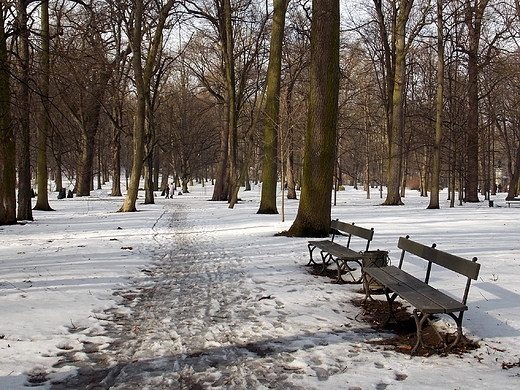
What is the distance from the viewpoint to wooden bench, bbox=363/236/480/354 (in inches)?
173

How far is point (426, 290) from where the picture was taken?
5.13 metres

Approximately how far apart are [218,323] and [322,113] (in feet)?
23.4

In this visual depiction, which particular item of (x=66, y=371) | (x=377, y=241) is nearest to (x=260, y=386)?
(x=66, y=371)

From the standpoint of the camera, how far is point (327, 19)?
11242 millimetres

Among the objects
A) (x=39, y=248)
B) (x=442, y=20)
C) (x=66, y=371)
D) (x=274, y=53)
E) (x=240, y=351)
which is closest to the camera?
(x=66, y=371)

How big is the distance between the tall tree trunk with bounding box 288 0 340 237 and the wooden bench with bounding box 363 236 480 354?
4.83 metres

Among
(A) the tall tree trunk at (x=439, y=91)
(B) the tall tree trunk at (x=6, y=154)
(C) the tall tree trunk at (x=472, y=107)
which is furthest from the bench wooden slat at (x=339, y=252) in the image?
(C) the tall tree trunk at (x=472, y=107)

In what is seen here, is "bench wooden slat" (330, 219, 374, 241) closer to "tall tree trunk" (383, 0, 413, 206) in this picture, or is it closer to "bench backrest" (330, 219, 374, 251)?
"bench backrest" (330, 219, 374, 251)

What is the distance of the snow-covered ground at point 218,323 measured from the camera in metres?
3.90

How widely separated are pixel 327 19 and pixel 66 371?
9735 mm

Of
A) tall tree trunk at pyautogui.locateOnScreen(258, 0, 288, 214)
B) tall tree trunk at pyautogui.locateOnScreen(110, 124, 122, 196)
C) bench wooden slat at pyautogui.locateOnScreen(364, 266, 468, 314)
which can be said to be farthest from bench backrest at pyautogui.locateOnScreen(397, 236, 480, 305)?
tall tree trunk at pyautogui.locateOnScreen(110, 124, 122, 196)

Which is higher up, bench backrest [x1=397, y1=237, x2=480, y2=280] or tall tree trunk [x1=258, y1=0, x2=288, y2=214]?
tall tree trunk [x1=258, y1=0, x2=288, y2=214]

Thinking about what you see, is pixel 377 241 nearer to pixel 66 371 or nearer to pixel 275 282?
pixel 275 282

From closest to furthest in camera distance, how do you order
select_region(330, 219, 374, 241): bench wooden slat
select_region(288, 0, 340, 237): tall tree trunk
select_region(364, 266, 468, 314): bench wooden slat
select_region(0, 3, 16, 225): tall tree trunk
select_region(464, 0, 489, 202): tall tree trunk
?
select_region(364, 266, 468, 314): bench wooden slat → select_region(330, 219, 374, 241): bench wooden slat → select_region(288, 0, 340, 237): tall tree trunk → select_region(0, 3, 16, 225): tall tree trunk → select_region(464, 0, 489, 202): tall tree trunk
